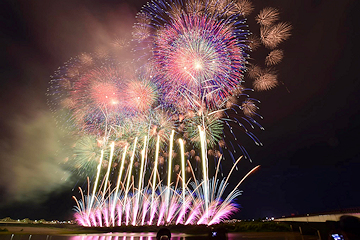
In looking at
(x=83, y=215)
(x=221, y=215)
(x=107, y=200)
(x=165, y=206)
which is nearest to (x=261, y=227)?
(x=221, y=215)

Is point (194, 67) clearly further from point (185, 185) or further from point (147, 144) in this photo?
point (185, 185)

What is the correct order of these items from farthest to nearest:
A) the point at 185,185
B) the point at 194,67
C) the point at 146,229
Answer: the point at 185,185 → the point at 146,229 → the point at 194,67

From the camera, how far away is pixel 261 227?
51.8ft

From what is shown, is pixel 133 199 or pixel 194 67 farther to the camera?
pixel 133 199

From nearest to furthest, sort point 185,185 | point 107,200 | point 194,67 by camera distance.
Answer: point 194,67 → point 185,185 → point 107,200

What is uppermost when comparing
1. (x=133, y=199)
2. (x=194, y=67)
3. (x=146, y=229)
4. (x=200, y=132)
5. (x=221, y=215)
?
(x=194, y=67)

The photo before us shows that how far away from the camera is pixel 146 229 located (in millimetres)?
20094

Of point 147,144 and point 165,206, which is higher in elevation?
point 147,144

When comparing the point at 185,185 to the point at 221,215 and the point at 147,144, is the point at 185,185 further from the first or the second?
the point at 147,144

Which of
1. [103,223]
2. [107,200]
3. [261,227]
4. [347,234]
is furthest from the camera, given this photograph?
[103,223]

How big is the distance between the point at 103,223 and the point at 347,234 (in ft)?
106

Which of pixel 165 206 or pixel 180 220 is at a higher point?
pixel 165 206

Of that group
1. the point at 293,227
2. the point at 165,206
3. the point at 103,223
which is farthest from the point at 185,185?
the point at 103,223

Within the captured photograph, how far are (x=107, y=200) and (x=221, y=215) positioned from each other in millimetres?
16748
